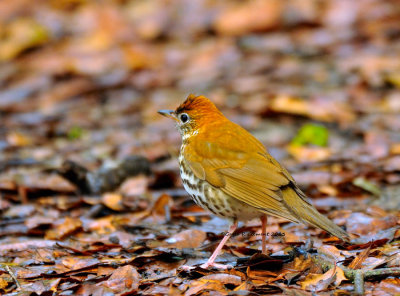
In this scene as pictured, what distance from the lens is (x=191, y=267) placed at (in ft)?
12.7

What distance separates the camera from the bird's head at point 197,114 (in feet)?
15.8

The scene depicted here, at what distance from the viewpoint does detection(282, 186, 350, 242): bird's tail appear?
3799 mm

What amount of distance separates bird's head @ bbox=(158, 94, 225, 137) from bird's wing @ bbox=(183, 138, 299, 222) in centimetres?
27

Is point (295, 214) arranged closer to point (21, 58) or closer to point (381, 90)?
point (381, 90)

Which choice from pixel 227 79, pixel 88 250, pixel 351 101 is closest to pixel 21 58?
pixel 227 79

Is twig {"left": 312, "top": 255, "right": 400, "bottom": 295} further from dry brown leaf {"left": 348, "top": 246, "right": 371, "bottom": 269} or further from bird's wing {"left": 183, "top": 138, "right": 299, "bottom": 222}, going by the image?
bird's wing {"left": 183, "top": 138, "right": 299, "bottom": 222}

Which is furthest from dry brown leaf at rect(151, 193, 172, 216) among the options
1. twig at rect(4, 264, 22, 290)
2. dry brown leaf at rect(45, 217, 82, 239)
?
twig at rect(4, 264, 22, 290)

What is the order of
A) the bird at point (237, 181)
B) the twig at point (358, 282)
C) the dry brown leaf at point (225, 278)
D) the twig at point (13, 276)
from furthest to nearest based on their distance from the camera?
the bird at point (237, 181)
the twig at point (13, 276)
the dry brown leaf at point (225, 278)
the twig at point (358, 282)

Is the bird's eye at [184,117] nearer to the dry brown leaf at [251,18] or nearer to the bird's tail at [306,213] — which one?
the bird's tail at [306,213]

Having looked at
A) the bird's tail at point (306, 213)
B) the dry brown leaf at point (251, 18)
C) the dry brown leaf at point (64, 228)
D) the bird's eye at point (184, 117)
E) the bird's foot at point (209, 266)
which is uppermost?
the dry brown leaf at point (251, 18)

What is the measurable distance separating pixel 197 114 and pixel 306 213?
1.32m

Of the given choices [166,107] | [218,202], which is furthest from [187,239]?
[166,107]

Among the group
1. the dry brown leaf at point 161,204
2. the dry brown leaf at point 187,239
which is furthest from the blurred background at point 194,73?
the dry brown leaf at point 187,239

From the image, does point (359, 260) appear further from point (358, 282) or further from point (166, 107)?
point (166, 107)
